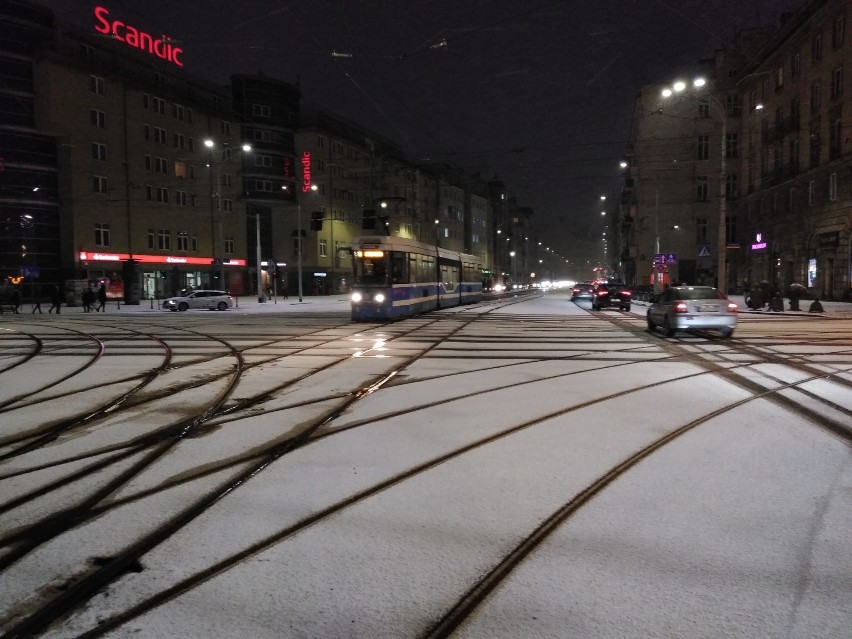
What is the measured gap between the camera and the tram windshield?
2331 cm

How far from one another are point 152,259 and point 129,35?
17.1 meters

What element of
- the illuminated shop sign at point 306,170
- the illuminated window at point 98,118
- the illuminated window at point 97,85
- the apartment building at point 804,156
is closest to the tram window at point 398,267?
the apartment building at point 804,156

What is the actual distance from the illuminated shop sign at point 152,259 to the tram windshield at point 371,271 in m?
24.9

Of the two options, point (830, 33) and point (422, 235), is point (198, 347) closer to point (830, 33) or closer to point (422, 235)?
point (830, 33)

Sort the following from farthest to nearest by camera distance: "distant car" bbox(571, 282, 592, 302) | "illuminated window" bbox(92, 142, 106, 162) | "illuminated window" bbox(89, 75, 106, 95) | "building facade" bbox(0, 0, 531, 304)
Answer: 1. "distant car" bbox(571, 282, 592, 302)
2. "illuminated window" bbox(92, 142, 106, 162)
3. "illuminated window" bbox(89, 75, 106, 95)
4. "building facade" bbox(0, 0, 531, 304)

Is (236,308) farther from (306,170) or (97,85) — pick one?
(306,170)

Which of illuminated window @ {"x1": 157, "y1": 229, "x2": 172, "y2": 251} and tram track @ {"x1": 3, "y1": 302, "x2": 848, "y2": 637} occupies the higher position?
illuminated window @ {"x1": 157, "y1": 229, "x2": 172, "y2": 251}

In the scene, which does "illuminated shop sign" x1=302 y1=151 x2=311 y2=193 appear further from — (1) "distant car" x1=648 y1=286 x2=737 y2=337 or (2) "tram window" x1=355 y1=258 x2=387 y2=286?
(1) "distant car" x1=648 y1=286 x2=737 y2=337

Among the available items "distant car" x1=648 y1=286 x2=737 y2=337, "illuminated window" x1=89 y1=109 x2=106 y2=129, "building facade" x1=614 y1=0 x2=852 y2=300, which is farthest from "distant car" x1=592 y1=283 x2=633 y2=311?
"illuminated window" x1=89 y1=109 x2=106 y2=129

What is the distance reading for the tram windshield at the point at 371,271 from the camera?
2331 cm

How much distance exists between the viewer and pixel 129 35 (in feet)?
154

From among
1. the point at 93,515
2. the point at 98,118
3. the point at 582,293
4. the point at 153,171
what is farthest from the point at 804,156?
the point at 98,118

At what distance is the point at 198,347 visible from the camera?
16047mm

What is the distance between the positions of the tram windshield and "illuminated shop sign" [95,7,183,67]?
101 ft
